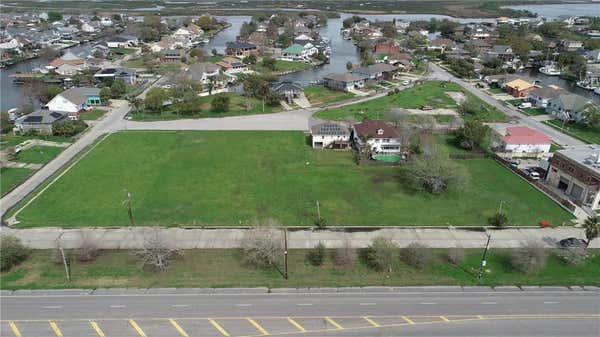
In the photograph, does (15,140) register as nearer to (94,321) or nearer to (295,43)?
(94,321)

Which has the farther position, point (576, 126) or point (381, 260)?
point (576, 126)

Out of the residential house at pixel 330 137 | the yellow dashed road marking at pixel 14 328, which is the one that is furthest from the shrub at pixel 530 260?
the yellow dashed road marking at pixel 14 328

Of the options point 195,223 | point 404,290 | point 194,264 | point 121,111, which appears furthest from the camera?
point 121,111

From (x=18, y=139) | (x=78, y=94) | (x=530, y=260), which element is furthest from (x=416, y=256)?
(x=78, y=94)

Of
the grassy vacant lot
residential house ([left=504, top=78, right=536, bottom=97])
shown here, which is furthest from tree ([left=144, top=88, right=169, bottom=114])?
residential house ([left=504, top=78, right=536, bottom=97])

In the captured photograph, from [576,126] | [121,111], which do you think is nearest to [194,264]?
[121,111]
